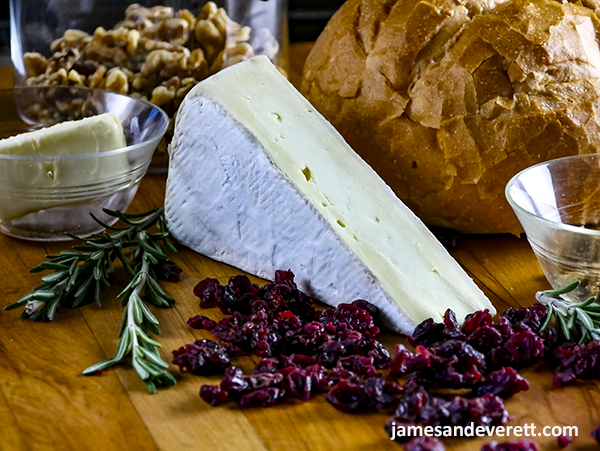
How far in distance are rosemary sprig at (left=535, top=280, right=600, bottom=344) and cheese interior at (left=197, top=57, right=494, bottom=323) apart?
0.11m

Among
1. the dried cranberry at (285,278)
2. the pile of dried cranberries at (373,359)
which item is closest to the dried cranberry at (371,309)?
the pile of dried cranberries at (373,359)

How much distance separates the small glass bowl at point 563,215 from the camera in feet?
3.90

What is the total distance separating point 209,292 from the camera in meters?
1.25

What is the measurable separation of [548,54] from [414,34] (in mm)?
232

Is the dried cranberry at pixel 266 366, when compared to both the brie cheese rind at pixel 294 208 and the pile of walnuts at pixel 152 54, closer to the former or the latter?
the brie cheese rind at pixel 294 208

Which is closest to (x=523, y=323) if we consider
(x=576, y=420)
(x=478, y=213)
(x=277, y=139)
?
(x=576, y=420)

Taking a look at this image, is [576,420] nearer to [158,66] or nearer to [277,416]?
[277,416]

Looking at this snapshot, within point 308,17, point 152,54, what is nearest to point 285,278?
point 152,54

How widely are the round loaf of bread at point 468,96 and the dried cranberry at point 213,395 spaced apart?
0.63 m

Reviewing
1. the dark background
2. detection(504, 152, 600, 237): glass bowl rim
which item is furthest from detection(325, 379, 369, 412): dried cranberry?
the dark background

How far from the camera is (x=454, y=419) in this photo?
952mm

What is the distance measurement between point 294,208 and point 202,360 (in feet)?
1.03

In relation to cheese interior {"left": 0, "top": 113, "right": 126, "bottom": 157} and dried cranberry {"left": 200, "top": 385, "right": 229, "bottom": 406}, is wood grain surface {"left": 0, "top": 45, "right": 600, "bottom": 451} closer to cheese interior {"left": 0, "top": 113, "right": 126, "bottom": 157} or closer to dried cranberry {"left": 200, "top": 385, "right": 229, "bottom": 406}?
dried cranberry {"left": 200, "top": 385, "right": 229, "bottom": 406}

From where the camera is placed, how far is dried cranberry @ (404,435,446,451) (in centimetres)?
89
